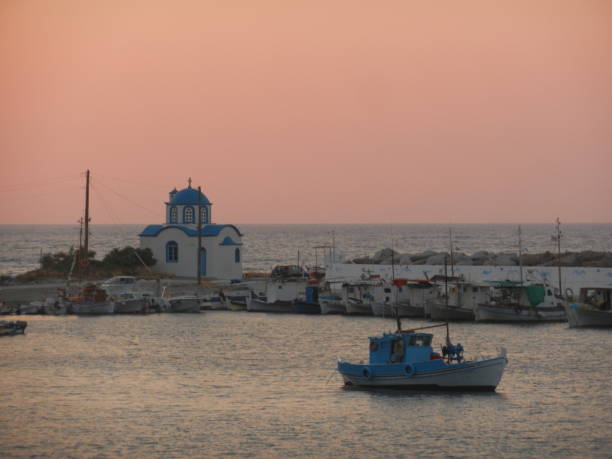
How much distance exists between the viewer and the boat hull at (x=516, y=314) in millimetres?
71312

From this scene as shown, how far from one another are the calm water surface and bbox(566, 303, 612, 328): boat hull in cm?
235

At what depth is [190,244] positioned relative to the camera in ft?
322

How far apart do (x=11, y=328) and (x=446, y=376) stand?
3220 cm

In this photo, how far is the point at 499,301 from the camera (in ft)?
241

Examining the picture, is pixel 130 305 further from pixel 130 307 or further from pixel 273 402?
pixel 273 402

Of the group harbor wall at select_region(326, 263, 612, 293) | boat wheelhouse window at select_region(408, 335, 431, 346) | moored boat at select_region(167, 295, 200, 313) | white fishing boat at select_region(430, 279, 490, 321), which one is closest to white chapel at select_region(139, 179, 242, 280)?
harbor wall at select_region(326, 263, 612, 293)

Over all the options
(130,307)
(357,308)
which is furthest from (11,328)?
(357,308)

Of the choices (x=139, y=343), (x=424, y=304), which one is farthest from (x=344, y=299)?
(x=139, y=343)

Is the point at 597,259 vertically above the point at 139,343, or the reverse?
the point at 597,259

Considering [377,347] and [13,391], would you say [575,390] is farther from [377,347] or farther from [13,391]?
[13,391]

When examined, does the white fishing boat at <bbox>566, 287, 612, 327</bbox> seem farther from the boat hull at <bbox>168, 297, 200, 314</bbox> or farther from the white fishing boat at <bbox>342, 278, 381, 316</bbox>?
the boat hull at <bbox>168, 297, 200, 314</bbox>

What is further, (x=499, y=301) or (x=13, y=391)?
(x=499, y=301)

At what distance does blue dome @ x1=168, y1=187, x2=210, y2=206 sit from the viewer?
100625 mm

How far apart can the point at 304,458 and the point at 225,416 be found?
6.62 meters
